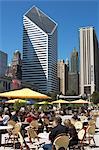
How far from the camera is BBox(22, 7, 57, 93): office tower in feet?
548

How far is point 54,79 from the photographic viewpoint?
184 m

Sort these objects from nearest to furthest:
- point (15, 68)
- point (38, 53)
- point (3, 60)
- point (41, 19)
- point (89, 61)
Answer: point (38, 53)
point (15, 68)
point (41, 19)
point (89, 61)
point (3, 60)

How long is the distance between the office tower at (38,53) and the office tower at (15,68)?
Answer: 478cm

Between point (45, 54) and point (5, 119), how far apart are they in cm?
15398

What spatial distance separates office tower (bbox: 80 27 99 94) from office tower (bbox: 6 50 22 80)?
1291 inches

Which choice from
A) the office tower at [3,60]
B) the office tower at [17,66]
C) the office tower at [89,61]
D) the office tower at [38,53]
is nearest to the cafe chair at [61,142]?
the office tower at [38,53]

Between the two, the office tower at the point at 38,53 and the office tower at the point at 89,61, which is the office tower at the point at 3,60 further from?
the office tower at the point at 89,61

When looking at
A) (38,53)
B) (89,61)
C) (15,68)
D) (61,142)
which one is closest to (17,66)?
(15,68)

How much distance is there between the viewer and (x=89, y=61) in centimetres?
18238

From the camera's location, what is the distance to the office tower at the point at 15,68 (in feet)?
561

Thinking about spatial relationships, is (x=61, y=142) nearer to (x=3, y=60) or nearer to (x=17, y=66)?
(x=17, y=66)

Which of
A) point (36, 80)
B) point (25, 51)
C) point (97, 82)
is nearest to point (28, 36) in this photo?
point (25, 51)

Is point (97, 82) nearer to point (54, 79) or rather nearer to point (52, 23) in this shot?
point (54, 79)

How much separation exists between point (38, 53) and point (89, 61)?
29033 mm
